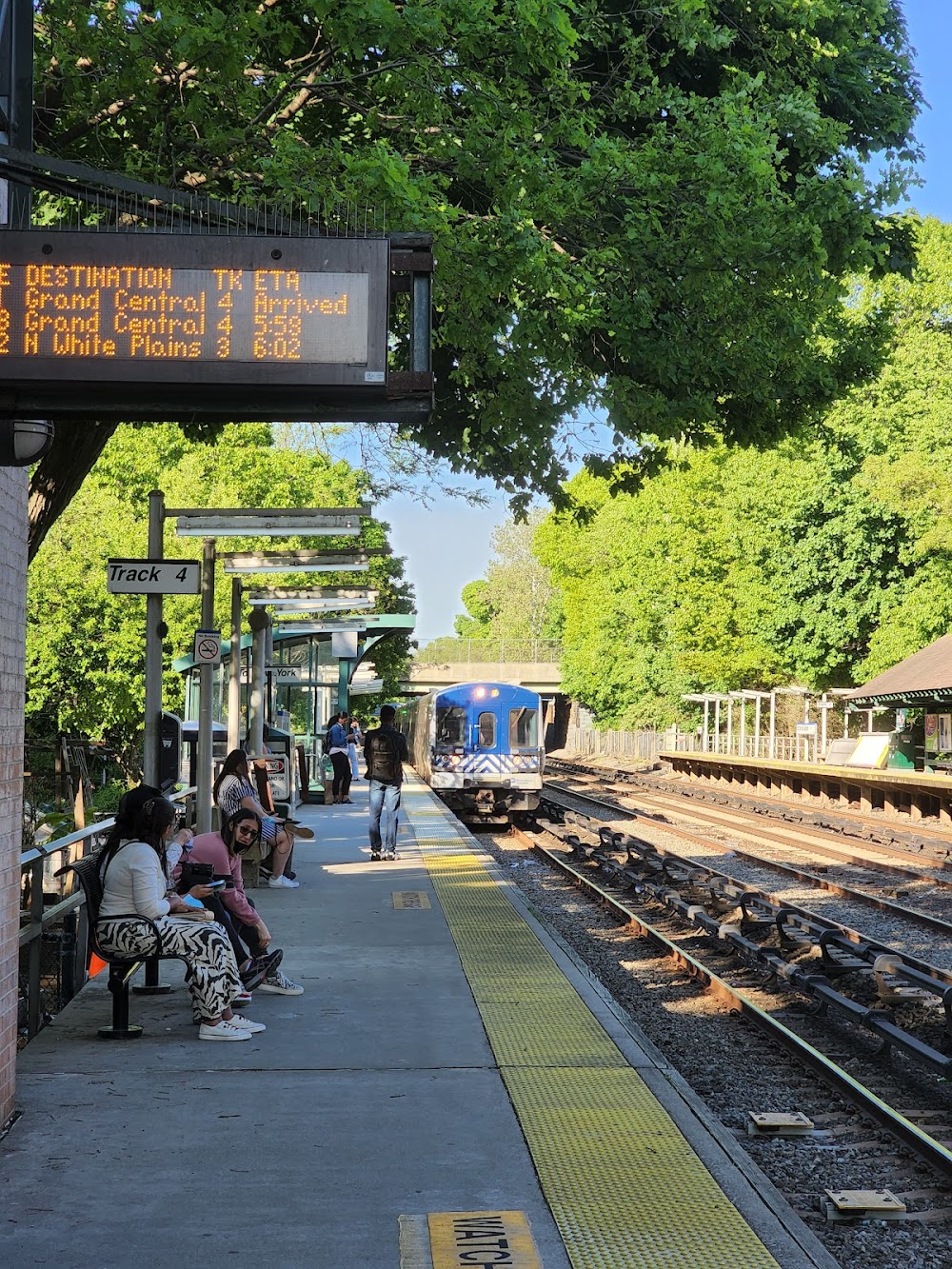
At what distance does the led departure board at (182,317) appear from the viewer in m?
4.53

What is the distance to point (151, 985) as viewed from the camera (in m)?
9.30

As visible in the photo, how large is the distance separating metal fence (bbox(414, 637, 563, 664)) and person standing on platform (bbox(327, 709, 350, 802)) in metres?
59.5

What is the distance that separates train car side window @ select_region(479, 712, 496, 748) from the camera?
98.5 feet

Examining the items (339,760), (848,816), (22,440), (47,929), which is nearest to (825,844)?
(848,816)

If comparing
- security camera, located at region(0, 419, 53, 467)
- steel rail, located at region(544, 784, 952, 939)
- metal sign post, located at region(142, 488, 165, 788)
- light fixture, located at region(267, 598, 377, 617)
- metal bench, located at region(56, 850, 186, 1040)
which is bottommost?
steel rail, located at region(544, 784, 952, 939)

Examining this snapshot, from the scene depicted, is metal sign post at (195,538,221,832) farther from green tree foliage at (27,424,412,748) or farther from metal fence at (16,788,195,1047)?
green tree foliage at (27,424,412,748)

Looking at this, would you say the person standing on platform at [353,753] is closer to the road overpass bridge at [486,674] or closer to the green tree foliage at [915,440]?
the green tree foliage at [915,440]

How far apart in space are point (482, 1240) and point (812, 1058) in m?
4.41

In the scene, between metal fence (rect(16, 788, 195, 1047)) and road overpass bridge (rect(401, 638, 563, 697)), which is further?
road overpass bridge (rect(401, 638, 563, 697))

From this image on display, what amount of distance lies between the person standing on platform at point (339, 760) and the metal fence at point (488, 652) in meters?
59.5

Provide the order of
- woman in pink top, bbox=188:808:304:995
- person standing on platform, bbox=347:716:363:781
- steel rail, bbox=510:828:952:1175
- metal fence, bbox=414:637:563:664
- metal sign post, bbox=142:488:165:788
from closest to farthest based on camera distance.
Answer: steel rail, bbox=510:828:952:1175 < woman in pink top, bbox=188:808:304:995 < metal sign post, bbox=142:488:165:788 < person standing on platform, bbox=347:716:363:781 < metal fence, bbox=414:637:563:664

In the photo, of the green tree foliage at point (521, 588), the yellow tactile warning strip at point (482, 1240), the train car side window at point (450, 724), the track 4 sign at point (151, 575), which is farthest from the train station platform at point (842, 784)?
the green tree foliage at point (521, 588)

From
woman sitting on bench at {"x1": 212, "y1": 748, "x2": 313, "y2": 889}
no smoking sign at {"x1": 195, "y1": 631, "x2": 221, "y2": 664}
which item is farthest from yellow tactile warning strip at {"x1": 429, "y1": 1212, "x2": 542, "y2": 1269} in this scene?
no smoking sign at {"x1": 195, "y1": 631, "x2": 221, "y2": 664}

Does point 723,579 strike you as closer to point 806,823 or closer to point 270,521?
point 806,823
